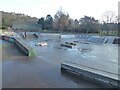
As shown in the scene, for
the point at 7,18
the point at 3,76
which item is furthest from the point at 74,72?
the point at 7,18

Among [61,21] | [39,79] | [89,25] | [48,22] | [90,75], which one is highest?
[48,22]

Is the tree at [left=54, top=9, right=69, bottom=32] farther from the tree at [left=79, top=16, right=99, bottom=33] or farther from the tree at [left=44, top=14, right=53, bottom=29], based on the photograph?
the tree at [left=79, top=16, right=99, bottom=33]

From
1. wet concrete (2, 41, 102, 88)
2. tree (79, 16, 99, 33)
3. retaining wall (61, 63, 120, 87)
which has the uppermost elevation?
tree (79, 16, 99, 33)

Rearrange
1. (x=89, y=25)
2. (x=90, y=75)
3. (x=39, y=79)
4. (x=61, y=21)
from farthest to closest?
(x=61, y=21)
(x=89, y=25)
(x=39, y=79)
(x=90, y=75)

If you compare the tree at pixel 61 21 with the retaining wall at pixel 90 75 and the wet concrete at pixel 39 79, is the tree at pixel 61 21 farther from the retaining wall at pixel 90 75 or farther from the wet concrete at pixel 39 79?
the retaining wall at pixel 90 75

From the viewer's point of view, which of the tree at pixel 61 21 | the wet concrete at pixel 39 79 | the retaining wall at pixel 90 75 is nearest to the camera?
the retaining wall at pixel 90 75

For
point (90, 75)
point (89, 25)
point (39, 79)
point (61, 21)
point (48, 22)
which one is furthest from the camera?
point (48, 22)

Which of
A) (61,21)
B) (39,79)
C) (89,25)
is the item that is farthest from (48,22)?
(39,79)

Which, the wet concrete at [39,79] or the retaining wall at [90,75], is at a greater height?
the retaining wall at [90,75]

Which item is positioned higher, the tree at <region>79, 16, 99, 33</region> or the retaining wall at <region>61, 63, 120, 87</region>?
the tree at <region>79, 16, 99, 33</region>

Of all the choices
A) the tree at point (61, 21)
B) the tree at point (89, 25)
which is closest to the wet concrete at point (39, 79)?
the tree at point (89, 25)

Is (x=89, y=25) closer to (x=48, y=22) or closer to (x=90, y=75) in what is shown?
(x=48, y=22)

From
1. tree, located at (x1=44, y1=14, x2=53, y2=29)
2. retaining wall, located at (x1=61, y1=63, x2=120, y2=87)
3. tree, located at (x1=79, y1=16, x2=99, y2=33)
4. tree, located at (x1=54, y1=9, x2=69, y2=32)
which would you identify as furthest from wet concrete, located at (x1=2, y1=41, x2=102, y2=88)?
tree, located at (x1=44, y1=14, x2=53, y2=29)

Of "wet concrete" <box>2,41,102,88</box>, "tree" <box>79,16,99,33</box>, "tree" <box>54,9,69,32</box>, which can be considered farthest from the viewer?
"tree" <box>54,9,69,32</box>
